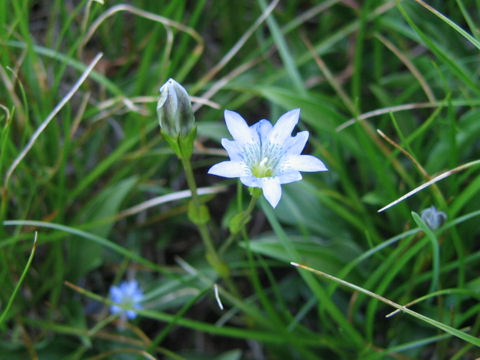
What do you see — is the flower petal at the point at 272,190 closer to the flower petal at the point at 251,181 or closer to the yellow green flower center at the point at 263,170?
the flower petal at the point at 251,181

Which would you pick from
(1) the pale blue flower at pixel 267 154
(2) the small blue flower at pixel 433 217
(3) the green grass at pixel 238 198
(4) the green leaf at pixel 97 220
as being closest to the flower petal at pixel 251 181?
(1) the pale blue flower at pixel 267 154

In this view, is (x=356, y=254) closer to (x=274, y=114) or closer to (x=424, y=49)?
(x=274, y=114)

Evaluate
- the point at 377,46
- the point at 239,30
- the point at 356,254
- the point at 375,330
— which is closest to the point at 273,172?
the point at 356,254

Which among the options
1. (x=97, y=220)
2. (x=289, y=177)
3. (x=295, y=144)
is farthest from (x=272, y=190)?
(x=97, y=220)

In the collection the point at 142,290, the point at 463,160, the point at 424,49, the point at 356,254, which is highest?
the point at 424,49

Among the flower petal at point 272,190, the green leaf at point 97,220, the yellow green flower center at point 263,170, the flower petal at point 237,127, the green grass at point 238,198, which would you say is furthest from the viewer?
the green leaf at point 97,220

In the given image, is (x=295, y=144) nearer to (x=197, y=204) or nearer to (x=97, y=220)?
(x=197, y=204)
